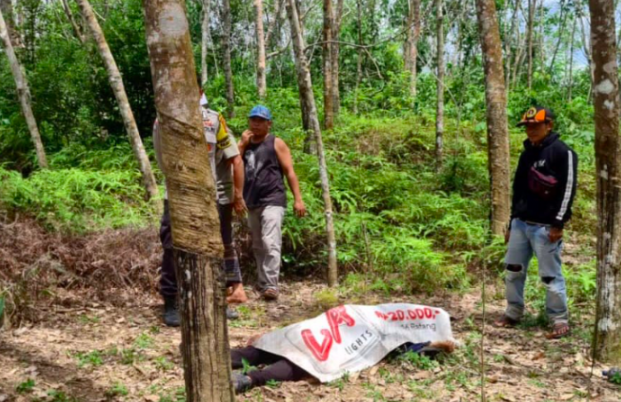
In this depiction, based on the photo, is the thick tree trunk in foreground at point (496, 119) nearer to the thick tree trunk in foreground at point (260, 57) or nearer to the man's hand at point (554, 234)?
the man's hand at point (554, 234)

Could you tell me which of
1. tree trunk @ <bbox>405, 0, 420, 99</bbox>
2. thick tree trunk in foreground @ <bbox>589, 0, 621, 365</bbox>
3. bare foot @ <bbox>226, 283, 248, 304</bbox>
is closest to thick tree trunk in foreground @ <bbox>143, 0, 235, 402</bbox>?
thick tree trunk in foreground @ <bbox>589, 0, 621, 365</bbox>

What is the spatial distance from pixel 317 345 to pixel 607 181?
2305 millimetres

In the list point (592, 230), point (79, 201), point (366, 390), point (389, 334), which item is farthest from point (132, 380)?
point (592, 230)

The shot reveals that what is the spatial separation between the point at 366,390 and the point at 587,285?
3.19 m

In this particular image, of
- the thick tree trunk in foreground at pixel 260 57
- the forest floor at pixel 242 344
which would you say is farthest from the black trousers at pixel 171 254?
the thick tree trunk in foreground at pixel 260 57

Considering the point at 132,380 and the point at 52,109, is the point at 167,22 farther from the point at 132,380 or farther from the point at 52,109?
the point at 52,109

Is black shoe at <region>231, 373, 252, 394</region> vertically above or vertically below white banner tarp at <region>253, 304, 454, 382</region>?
below

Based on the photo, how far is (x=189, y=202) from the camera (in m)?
2.44

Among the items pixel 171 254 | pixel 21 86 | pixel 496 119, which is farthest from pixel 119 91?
pixel 496 119

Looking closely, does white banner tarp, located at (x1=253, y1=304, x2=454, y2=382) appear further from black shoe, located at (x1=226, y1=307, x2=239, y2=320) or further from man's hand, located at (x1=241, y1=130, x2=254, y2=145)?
man's hand, located at (x1=241, y1=130, x2=254, y2=145)

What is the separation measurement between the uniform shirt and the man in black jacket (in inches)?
101

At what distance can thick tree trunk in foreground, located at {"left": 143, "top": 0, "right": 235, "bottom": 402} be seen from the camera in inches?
94.3

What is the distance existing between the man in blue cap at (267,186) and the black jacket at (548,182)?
232 cm

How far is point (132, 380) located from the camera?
12.7ft
